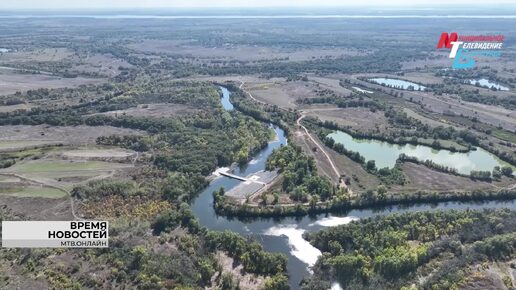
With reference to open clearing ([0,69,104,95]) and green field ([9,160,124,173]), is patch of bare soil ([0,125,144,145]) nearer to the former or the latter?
green field ([9,160,124,173])

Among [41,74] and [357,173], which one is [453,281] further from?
[41,74]

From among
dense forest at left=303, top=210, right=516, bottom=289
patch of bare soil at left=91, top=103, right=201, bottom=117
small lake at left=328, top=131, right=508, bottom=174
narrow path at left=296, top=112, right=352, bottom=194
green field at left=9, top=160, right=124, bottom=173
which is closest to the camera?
dense forest at left=303, top=210, right=516, bottom=289

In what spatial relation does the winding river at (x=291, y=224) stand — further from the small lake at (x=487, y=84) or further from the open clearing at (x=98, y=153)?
the small lake at (x=487, y=84)

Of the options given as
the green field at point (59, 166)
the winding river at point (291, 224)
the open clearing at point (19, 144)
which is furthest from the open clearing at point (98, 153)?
the winding river at point (291, 224)

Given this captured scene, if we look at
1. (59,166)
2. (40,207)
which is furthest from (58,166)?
(40,207)

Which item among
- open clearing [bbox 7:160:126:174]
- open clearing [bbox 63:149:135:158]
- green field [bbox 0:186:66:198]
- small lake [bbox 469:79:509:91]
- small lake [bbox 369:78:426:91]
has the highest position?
small lake [bbox 469:79:509:91]

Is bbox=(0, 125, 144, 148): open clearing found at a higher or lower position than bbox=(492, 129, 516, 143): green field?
lower

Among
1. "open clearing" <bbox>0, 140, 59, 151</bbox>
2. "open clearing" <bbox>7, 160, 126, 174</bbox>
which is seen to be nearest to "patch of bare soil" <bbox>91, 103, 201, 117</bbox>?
"open clearing" <bbox>0, 140, 59, 151</bbox>

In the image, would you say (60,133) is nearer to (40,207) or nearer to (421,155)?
(40,207)
